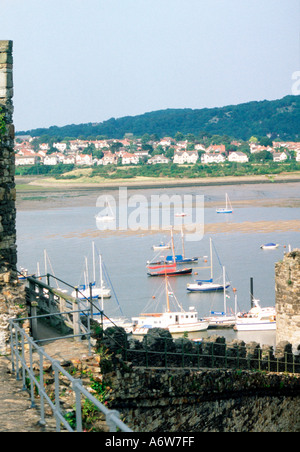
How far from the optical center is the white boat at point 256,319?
118 ft

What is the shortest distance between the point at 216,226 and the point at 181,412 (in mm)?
54798

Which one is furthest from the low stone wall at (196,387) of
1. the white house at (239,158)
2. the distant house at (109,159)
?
the distant house at (109,159)

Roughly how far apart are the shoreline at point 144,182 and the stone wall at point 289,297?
9567cm

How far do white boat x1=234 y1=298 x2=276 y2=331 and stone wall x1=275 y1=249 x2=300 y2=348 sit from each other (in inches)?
693

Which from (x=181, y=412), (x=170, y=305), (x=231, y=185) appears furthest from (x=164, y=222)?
(x=181, y=412)

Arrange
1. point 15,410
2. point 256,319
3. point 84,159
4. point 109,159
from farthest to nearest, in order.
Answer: point 84,159 < point 109,159 < point 256,319 < point 15,410

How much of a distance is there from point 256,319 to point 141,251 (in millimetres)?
18503

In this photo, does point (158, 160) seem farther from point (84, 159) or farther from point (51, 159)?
point (51, 159)

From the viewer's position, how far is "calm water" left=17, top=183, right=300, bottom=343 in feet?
135

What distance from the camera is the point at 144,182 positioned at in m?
122

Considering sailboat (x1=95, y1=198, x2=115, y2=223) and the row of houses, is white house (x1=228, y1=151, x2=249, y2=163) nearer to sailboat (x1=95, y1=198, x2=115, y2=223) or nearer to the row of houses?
the row of houses

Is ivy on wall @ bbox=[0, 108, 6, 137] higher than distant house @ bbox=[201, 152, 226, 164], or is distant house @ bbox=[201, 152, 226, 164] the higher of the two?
ivy on wall @ bbox=[0, 108, 6, 137]

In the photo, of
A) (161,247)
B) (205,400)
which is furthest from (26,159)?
(205,400)

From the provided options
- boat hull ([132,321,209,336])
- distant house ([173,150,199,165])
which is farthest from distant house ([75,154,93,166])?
boat hull ([132,321,209,336])
